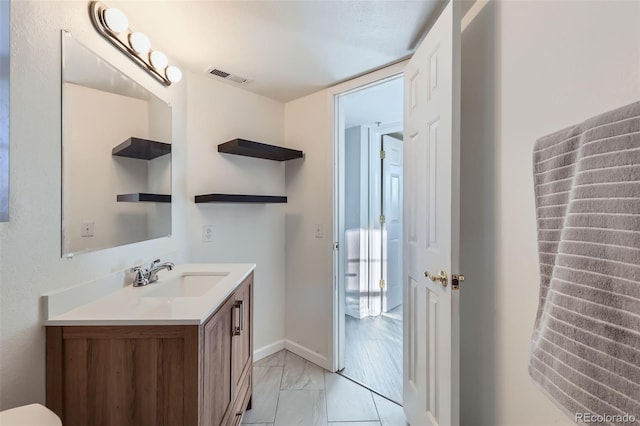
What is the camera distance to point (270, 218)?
2.31 metres

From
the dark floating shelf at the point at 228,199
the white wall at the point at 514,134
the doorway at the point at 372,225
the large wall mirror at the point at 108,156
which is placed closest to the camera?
the white wall at the point at 514,134

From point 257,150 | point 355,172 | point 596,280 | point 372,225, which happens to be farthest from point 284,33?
point 372,225

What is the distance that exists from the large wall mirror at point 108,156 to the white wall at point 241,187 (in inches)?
11.4

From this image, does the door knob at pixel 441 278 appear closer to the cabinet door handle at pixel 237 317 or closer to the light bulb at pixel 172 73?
the cabinet door handle at pixel 237 317

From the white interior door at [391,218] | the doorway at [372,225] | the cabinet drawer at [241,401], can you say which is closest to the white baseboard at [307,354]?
the doorway at [372,225]

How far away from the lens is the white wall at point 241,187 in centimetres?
191

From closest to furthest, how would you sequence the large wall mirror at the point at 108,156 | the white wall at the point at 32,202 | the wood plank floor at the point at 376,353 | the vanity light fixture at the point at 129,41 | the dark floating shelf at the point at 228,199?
the white wall at the point at 32,202 → the large wall mirror at the point at 108,156 → the vanity light fixture at the point at 129,41 → the dark floating shelf at the point at 228,199 → the wood plank floor at the point at 376,353

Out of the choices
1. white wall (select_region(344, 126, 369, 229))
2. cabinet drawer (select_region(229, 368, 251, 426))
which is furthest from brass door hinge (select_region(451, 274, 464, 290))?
white wall (select_region(344, 126, 369, 229))

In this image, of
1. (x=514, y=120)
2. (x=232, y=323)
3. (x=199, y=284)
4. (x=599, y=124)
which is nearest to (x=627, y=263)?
(x=599, y=124)

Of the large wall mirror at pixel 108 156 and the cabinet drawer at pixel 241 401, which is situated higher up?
the large wall mirror at pixel 108 156

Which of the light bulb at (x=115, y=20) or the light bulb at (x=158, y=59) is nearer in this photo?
the light bulb at (x=115, y=20)

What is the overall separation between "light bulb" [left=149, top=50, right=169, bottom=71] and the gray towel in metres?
1.80

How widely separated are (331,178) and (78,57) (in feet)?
4.88

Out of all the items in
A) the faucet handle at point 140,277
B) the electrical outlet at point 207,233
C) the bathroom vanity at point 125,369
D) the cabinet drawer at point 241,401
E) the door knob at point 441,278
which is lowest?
the cabinet drawer at point 241,401
